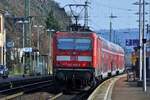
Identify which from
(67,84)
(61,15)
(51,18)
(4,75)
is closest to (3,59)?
(4,75)

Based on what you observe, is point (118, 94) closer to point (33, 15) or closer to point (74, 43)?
point (74, 43)

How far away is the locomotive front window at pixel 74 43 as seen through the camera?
3262cm

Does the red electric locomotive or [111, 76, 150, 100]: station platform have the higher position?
the red electric locomotive

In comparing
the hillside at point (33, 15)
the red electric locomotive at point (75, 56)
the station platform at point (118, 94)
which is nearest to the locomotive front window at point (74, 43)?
the red electric locomotive at point (75, 56)

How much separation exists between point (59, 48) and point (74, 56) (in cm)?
94

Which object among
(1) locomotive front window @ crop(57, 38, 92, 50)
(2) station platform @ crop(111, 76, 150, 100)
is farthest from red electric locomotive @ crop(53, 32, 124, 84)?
(2) station platform @ crop(111, 76, 150, 100)

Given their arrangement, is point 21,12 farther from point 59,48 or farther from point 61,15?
point 59,48

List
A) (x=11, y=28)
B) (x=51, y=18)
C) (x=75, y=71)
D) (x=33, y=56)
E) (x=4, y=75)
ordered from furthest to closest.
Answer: (x=51, y=18) → (x=11, y=28) → (x=33, y=56) → (x=4, y=75) → (x=75, y=71)

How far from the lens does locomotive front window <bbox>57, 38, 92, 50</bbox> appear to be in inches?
1284

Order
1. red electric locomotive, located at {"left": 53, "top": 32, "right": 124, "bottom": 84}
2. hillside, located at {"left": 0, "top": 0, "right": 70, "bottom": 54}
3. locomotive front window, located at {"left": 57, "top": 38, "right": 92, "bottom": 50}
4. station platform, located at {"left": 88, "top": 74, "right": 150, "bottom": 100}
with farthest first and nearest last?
hillside, located at {"left": 0, "top": 0, "right": 70, "bottom": 54} < locomotive front window, located at {"left": 57, "top": 38, "right": 92, "bottom": 50} < red electric locomotive, located at {"left": 53, "top": 32, "right": 124, "bottom": 84} < station platform, located at {"left": 88, "top": 74, "right": 150, "bottom": 100}

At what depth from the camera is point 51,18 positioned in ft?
363

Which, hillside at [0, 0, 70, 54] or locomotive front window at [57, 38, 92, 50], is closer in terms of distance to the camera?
locomotive front window at [57, 38, 92, 50]

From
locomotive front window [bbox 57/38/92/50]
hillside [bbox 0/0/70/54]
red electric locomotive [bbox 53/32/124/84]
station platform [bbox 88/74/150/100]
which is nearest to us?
station platform [bbox 88/74/150/100]

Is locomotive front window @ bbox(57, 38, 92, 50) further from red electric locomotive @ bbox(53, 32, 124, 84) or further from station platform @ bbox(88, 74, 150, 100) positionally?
station platform @ bbox(88, 74, 150, 100)
